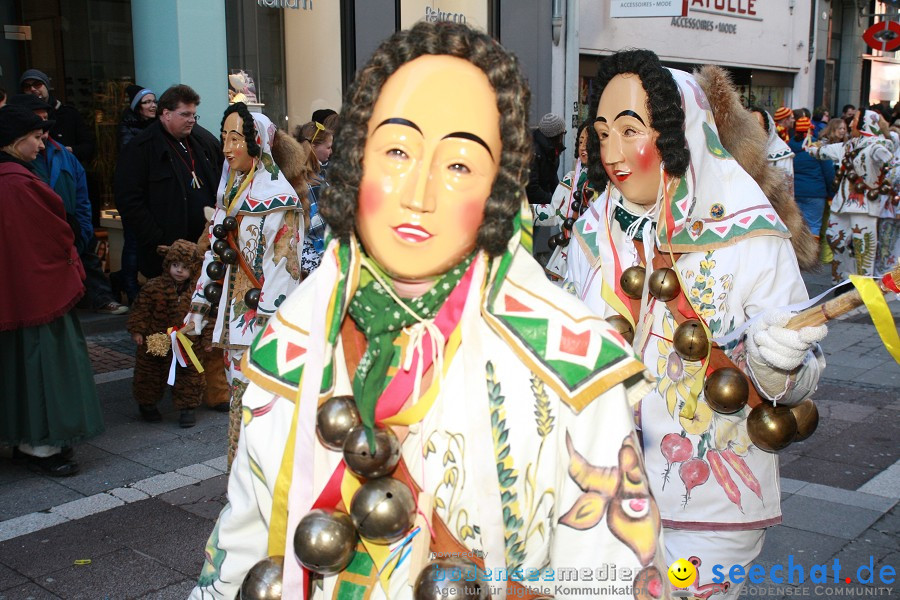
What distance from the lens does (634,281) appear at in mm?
3074

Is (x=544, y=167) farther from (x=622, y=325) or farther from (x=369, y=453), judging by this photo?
(x=369, y=453)

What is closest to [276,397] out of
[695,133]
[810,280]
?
[695,133]

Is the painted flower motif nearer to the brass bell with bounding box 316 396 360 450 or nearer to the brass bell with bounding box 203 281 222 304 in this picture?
the brass bell with bounding box 316 396 360 450

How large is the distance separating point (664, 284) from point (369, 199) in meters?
1.30

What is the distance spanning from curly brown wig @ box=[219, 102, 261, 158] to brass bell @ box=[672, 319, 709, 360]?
10.2ft

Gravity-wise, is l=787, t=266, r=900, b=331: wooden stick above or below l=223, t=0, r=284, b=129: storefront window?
below

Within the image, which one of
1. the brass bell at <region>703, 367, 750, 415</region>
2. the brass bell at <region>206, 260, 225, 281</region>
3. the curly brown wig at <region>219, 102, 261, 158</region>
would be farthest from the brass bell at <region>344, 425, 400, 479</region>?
the curly brown wig at <region>219, 102, 261, 158</region>

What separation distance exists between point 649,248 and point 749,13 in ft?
57.1

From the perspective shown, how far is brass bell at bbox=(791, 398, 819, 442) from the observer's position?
2752 millimetres

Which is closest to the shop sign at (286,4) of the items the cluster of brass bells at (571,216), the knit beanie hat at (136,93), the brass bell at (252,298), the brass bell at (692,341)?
the knit beanie hat at (136,93)

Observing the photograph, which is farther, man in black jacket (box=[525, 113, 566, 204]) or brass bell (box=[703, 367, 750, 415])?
man in black jacket (box=[525, 113, 566, 204])

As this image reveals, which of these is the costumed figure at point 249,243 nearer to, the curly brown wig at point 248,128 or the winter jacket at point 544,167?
the curly brown wig at point 248,128

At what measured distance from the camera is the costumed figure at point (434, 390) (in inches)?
72.2

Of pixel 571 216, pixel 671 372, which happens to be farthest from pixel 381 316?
pixel 571 216
